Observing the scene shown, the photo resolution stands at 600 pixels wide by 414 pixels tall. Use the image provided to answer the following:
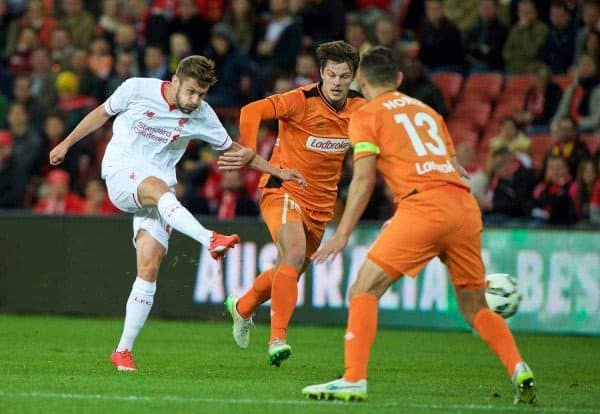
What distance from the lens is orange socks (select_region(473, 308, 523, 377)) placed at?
26.2 ft

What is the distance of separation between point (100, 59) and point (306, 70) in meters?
3.89

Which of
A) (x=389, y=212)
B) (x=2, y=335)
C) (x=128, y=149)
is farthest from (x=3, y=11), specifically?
(x=128, y=149)

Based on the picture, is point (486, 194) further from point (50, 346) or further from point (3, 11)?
point (3, 11)

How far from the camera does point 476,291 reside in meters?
8.06

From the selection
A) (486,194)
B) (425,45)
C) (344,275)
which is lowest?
(344,275)

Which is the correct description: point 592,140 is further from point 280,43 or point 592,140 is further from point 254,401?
point 254,401

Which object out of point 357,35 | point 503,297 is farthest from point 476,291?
point 357,35

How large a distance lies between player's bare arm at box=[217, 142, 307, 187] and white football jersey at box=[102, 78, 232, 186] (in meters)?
0.40

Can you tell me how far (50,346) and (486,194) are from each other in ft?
20.8

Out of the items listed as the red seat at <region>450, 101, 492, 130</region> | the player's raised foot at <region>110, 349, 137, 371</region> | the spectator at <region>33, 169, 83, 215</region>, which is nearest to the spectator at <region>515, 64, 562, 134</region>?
the red seat at <region>450, 101, 492, 130</region>

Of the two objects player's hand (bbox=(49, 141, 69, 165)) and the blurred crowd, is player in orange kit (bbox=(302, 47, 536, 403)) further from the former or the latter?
the blurred crowd

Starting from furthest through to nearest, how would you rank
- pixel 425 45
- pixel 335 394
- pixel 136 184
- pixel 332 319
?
pixel 425 45, pixel 332 319, pixel 136 184, pixel 335 394

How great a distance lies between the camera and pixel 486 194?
16.0 metres

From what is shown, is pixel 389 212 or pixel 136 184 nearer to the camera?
pixel 136 184
